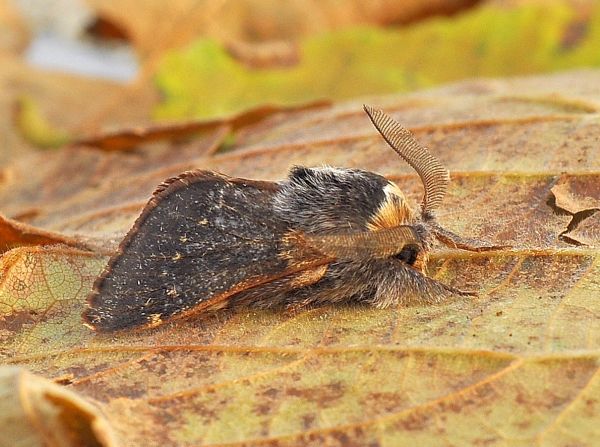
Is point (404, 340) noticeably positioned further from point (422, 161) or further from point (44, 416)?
point (44, 416)

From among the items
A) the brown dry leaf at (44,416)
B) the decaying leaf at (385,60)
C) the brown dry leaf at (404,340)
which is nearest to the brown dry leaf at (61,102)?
the decaying leaf at (385,60)

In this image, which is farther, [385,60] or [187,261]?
[385,60]

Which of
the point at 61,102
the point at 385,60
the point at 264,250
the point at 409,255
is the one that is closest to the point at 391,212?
the point at 409,255

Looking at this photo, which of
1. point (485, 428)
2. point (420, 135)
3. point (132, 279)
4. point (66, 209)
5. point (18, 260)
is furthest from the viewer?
point (66, 209)

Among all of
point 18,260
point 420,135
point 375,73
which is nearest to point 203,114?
point 375,73

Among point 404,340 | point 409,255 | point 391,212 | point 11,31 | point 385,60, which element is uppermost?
point 11,31

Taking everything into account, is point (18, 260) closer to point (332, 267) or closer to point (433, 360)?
point (332, 267)

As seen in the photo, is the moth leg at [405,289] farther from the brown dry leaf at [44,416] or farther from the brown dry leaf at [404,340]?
the brown dry leaf at [44,416]
